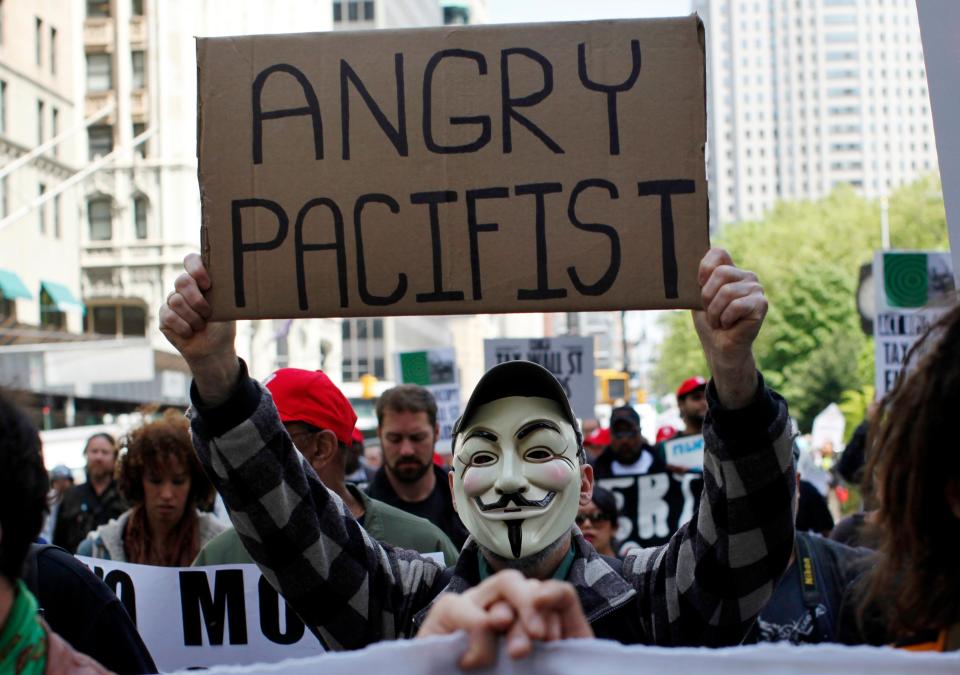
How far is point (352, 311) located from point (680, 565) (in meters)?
0.88

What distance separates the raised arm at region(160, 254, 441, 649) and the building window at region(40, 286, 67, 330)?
110 feet

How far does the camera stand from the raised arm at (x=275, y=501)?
282 cm

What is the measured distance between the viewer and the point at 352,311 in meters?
2.79

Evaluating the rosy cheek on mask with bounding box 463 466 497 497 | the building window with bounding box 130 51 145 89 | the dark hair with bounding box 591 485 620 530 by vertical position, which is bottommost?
the dark hair with bounding box 591 485 620 530

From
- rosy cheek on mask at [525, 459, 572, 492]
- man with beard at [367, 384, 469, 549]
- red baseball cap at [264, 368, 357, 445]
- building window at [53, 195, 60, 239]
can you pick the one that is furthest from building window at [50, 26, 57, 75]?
rosy cheek on mask at [525, 459, 572, 492]

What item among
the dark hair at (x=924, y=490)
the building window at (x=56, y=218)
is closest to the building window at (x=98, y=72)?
the building window at (x=56, y=218)

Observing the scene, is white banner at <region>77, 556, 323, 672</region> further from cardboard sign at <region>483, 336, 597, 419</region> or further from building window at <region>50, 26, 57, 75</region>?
building window at <region>50, 26, 57, 75</region>

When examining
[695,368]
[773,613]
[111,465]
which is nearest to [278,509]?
[773,613]

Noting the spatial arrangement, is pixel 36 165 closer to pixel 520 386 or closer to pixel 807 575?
pixel 807 575

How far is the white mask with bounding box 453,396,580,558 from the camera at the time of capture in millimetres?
2922

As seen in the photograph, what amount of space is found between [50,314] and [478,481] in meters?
38.8

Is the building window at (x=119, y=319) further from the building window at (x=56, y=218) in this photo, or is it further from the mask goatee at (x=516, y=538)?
the mask goatee at (x=516, y=538)

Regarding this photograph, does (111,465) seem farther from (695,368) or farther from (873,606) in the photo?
(695,368)

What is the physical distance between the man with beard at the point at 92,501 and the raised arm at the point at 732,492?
18.8ft
